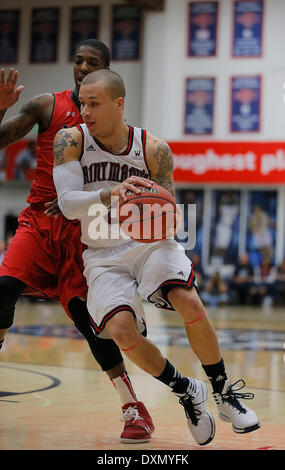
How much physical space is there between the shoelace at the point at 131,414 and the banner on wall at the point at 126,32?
1662 centimetres

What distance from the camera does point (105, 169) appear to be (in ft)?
12.7

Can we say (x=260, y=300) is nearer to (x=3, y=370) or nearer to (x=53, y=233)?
(x=3, y=370)

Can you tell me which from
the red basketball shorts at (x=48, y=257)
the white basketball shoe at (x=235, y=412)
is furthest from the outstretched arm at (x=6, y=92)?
the white basketball shoe at (x=235, y=412)

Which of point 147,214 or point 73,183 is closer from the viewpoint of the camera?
point 147,214

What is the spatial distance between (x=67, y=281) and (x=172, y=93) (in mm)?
15862

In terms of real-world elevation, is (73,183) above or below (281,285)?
above

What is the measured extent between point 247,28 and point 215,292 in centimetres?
707

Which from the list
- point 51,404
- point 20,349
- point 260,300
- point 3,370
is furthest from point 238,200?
point 51,404

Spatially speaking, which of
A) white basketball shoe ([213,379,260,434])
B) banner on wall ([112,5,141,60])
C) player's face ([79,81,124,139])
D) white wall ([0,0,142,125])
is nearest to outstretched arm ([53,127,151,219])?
player's face ([79,81,124,139])

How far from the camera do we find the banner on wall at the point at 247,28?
1889 cm

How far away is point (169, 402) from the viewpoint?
5.16m

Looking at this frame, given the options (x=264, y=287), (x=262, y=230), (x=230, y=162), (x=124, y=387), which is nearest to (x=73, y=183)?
(x=124, y=387)

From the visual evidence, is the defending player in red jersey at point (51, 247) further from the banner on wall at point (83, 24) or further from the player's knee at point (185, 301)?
the banner on wall at point (83, 24)

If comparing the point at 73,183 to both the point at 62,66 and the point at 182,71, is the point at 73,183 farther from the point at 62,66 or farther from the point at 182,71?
the point at 62,66
